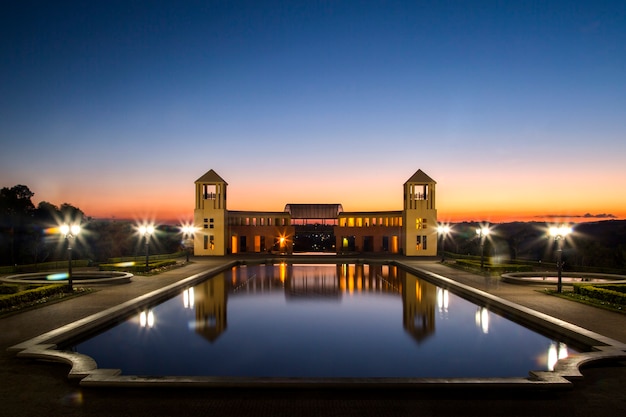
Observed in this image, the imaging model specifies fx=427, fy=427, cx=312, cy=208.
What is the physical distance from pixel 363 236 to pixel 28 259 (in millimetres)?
34255

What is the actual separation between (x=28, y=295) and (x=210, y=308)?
650 centimetres

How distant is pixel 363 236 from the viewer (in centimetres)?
5053

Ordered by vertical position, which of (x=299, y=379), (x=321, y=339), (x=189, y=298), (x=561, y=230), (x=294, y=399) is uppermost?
(x=561, y=230)

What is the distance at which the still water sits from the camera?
10.1m

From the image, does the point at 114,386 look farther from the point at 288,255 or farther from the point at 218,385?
the point at 288,255

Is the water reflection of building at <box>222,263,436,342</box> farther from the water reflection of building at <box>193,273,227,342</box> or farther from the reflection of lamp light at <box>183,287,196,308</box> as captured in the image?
the reflection of lamp light at <box>183,287,196,308</box>

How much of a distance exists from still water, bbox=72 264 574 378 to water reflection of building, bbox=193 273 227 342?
38 mm

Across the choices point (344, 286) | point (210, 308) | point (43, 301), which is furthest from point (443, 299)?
point (43, 301)

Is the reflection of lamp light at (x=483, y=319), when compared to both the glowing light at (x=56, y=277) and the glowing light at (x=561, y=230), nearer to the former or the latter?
the glowing light at (x=561, y=230)

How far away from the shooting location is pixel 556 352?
10953 millimetres

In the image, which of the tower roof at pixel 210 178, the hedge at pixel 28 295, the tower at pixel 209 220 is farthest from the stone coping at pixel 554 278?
the tower roof at pixel 210 178

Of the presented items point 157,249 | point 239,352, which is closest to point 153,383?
point 239,352

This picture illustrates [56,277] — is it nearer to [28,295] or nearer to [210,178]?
[28,295]

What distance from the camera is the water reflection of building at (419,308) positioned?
13.8 m
